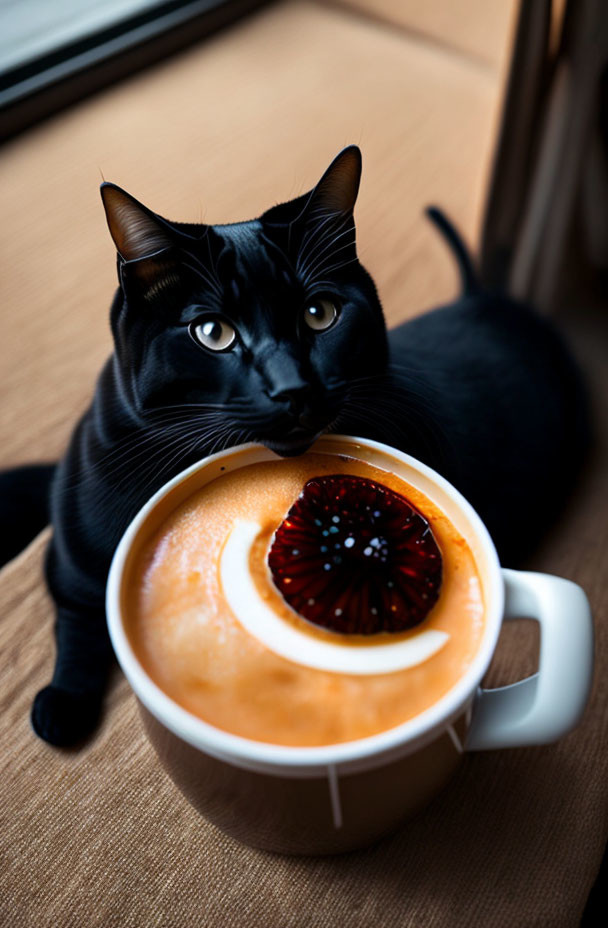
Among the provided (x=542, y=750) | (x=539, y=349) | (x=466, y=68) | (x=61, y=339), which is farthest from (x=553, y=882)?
(x=466, y=68)

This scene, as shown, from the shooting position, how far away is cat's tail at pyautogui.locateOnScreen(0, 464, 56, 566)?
2.62 feet

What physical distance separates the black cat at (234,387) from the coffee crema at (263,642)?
0.24ft

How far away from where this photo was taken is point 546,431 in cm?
83

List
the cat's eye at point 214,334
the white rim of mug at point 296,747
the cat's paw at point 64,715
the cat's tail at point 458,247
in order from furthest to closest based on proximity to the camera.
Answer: the cat's tail at point 458,247
the cat's paw at point 64,715
the cat's eye at point 214,334
the white rim of mug at point 296,747

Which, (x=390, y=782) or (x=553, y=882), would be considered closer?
(x=390, y=782)

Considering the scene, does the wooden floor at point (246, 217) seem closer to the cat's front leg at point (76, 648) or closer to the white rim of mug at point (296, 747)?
the cat's front leg at point (76, 648)

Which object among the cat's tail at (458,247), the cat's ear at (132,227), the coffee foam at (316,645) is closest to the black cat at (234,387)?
the cat's ear at (132,227)

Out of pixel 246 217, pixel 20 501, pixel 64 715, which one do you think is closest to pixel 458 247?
pixel 246 217

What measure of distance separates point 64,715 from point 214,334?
35 cm

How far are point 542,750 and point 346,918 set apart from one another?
21cm

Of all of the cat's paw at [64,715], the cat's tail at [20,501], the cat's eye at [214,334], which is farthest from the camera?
the cat's tail at [20,501]

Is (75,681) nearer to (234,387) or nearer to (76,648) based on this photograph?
(76,648)

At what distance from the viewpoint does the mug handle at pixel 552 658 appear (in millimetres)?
407

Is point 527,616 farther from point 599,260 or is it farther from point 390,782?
point 599,260
